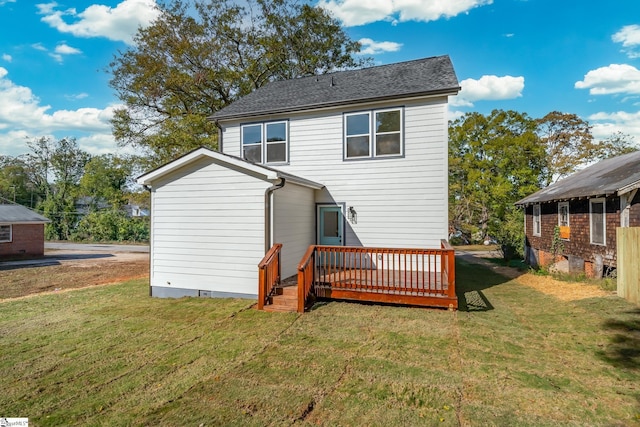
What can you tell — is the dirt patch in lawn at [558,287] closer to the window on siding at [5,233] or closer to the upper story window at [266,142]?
the upper story window at [266,142]

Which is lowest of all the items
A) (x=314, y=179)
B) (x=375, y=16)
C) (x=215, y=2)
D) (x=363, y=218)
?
(x=363, y=218)

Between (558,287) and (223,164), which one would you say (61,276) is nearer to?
(223,164)

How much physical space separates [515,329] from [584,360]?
1.21 metres

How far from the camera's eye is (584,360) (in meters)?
4.11

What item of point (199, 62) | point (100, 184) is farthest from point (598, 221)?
point (100, 184)

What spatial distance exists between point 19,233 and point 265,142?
18704 millimetres

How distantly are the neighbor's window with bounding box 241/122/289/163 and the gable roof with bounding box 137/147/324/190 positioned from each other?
7.70ft

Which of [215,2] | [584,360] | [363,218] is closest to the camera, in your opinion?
[584,360]

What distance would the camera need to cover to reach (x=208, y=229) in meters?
7.50

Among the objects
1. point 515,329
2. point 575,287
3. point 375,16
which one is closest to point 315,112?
point 515,329

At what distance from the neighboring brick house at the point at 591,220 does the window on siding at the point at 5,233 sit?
1096 inches

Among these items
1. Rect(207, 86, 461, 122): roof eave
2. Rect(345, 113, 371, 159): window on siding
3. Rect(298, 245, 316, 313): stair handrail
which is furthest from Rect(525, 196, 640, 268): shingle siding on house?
Rect(298, 245, 316, 313): stair handrail

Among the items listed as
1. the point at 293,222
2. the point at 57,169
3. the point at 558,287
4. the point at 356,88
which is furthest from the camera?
the point at 57,169

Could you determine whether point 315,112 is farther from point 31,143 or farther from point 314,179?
point 31,143
